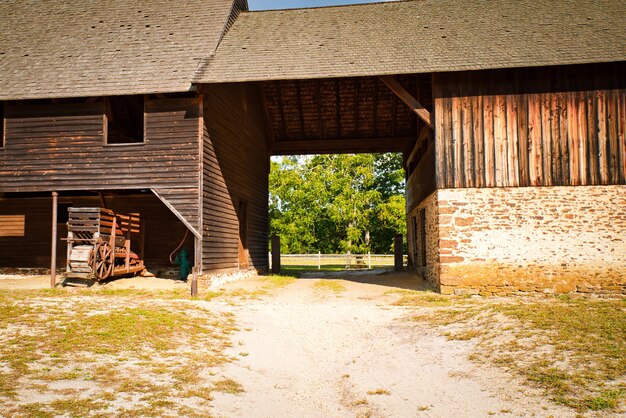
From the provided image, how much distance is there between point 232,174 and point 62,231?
6771 mm

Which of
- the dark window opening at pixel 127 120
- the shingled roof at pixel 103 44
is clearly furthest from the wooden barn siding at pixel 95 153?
the dark window opening at pixel 127 120

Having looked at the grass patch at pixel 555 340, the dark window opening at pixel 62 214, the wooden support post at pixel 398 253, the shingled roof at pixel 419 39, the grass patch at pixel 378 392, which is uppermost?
the shingled roof at pixel 419 39

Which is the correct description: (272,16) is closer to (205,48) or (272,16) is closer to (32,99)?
(205,48)

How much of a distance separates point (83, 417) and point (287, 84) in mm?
16337

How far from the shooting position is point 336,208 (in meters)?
41.1

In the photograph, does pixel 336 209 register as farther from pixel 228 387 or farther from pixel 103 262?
pixel 228 387

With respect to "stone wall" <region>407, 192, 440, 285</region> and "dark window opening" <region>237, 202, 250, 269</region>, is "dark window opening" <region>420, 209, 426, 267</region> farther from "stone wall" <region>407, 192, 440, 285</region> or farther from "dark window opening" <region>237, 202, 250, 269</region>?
"dark window opening" <region>237, 202, 250, 269</region>

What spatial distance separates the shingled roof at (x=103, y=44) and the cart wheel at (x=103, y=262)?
A: 423cm

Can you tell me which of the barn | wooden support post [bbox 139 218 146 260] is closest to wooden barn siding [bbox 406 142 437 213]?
the barn

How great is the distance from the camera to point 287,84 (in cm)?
1970

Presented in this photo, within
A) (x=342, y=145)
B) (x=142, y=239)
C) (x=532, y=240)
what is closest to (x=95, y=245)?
(x=142, y=239)

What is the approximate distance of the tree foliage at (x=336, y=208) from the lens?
4041 centimetres

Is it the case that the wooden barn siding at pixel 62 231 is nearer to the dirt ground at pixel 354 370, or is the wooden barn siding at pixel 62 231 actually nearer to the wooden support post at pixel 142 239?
the wooden support post at pixel 142 239

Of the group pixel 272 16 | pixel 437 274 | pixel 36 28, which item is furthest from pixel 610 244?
pixel 36 28
